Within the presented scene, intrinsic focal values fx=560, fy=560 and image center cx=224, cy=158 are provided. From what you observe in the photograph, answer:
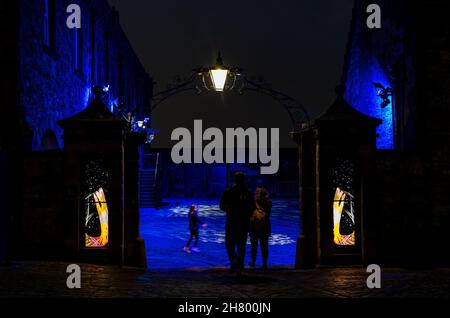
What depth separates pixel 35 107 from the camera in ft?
41.7

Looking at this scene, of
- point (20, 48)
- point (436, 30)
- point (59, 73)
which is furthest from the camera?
point (59, 73)

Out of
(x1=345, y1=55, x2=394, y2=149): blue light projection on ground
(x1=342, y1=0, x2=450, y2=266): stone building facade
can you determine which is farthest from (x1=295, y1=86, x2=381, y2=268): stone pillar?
(x1=345, y1=55, x2=394, y2=149): blue light projection on ground

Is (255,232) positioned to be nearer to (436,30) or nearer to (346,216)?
(346,216)

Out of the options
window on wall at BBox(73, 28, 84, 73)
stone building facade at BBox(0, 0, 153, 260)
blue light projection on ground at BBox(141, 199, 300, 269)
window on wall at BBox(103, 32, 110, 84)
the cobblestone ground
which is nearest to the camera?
the cobblestone ground

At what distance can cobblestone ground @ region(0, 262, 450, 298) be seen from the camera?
23.3ft

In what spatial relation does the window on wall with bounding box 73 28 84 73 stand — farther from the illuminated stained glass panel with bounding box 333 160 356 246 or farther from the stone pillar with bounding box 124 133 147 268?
the illuminated stained glass panel with bounding box 333 160 356 246

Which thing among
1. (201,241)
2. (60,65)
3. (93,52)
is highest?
(93,52)

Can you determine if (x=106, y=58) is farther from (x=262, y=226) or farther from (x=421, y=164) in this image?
(x=421, y=164)

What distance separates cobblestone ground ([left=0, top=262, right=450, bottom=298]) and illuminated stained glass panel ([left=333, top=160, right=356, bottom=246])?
0.69 metres

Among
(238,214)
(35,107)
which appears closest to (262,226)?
(238,214)

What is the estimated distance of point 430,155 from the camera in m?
10.5

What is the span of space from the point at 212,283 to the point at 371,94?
1135cm
